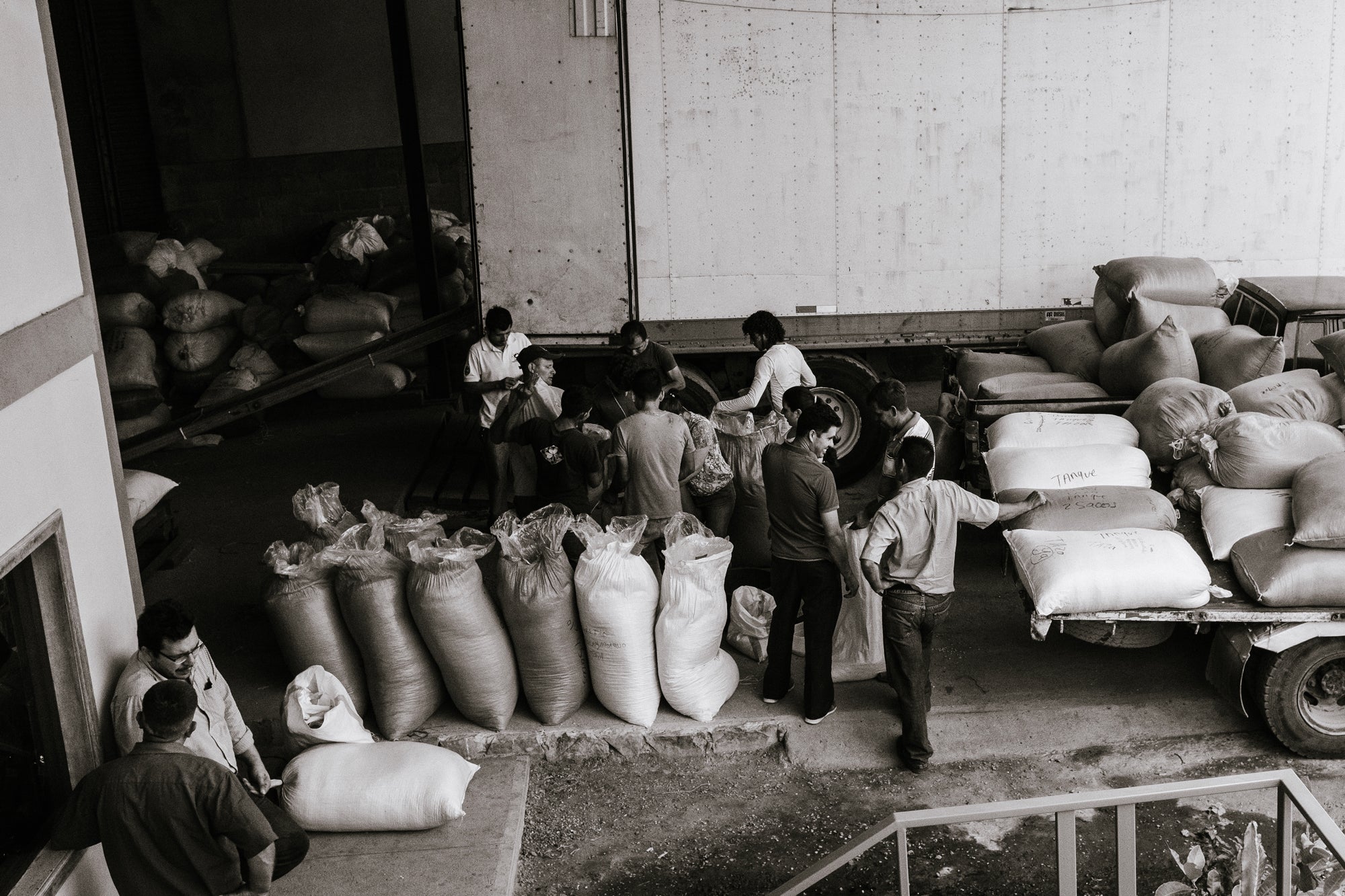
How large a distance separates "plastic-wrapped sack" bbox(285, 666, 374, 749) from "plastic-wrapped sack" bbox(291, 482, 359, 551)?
2.17 ft

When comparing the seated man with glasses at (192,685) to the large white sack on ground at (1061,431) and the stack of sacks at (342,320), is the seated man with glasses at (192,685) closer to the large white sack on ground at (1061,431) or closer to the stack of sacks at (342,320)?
the large white sack on ground at (1061,431)

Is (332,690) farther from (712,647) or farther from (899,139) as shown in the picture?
(899,139)

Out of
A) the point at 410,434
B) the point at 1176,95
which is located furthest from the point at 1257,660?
the point at 410,434

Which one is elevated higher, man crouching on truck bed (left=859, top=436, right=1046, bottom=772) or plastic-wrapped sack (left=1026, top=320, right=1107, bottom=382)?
plastic-wrapped sack (left=1026, top=320, right=1107, bottom=382)

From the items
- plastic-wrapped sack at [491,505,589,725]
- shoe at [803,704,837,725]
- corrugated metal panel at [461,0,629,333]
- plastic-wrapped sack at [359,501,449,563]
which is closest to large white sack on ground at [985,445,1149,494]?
shoe at [803,704,837,725]

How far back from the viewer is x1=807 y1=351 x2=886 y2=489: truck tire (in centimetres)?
834

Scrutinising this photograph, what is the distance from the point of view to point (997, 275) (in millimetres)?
8172

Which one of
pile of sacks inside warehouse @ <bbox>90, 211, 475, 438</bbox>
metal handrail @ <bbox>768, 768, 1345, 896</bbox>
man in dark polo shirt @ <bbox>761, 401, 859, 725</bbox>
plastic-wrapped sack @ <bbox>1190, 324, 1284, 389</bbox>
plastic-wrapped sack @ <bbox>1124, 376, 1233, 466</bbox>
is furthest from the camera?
pile of sacks inside warehouse @ <bbox>90, 211, 475, 438</bbox>

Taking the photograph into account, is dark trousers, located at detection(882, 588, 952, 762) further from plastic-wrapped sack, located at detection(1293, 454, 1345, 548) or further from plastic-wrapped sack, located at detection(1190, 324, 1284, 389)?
plastic-wrapped sack, located at detection(1190, 324, 1284, 389)

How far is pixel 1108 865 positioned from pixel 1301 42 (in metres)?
5.67

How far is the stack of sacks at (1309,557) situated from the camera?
4.98 meters

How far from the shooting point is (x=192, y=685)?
13.5ft

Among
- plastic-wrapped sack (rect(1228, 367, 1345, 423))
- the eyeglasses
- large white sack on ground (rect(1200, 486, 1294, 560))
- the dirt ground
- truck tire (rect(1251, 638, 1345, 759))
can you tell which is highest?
plastic-wrapped sack (rect(1228, 367, 1345, 423))

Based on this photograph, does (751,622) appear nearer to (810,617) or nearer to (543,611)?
(810,617)
